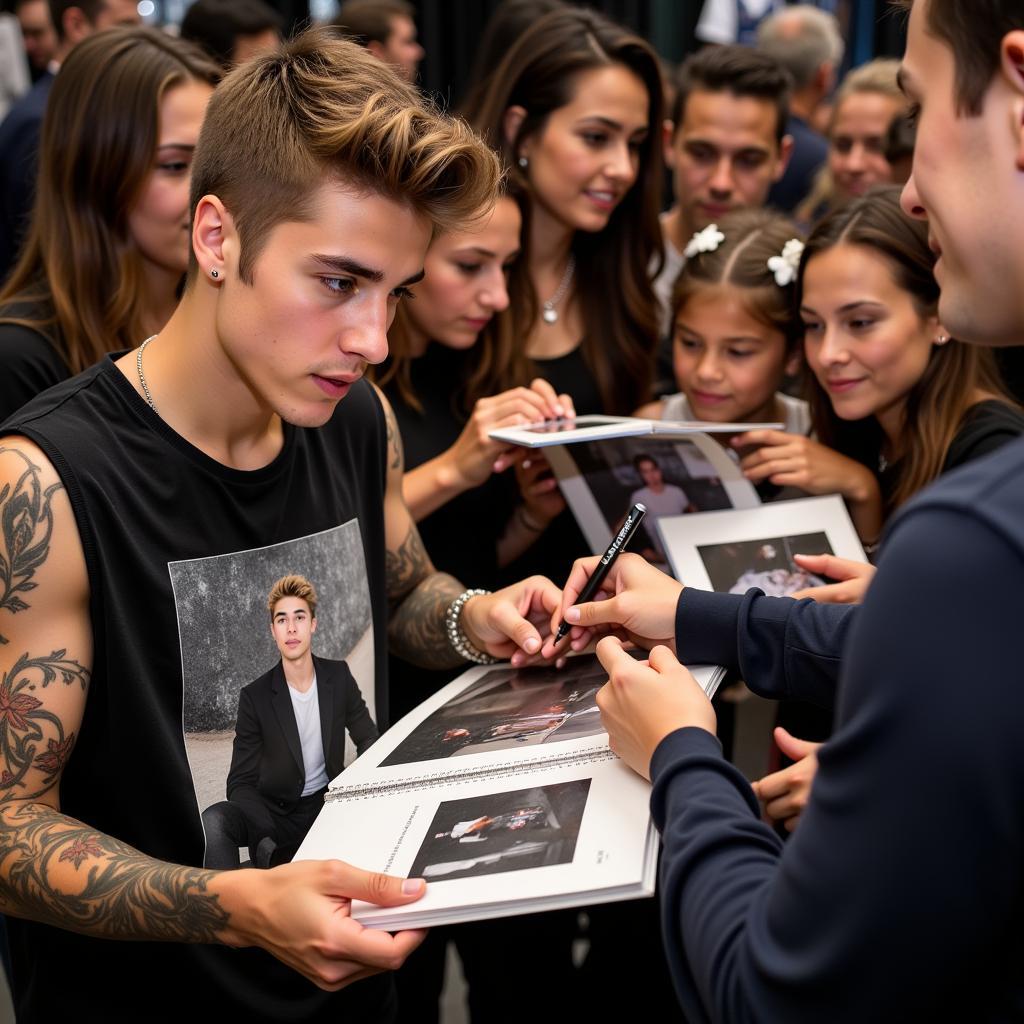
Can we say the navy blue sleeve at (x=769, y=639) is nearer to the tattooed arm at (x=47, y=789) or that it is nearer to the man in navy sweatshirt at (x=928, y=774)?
the man in navy sweatshirt at (x=928, y=774)

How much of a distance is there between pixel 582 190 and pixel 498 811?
1.73 metres

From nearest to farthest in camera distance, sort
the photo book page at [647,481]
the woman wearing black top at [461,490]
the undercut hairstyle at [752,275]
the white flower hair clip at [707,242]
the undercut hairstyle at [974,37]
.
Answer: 1. the undercut hairstyle at [974,37]
2. the photo book page at [647,481]
3. the woman wearing black top at [461,490]
4. the undercut hairstyle at [752,275]
5. the white flower hair clip at [707,242]

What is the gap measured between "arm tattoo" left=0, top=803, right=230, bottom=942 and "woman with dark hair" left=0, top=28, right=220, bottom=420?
1.07 meters

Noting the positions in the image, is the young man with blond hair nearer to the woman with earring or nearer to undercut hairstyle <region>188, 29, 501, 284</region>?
undercut hairstyle <region>188, 29, 501, 284</region>

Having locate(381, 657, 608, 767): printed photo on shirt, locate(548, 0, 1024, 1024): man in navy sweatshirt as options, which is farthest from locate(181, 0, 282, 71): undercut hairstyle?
locate(548, 0, 1024, 1024): man in navy sweatshirt

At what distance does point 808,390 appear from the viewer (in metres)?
2.17

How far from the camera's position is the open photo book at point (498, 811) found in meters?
0.98

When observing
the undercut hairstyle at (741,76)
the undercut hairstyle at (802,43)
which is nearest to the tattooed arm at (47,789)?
the undercut hairstyle at (741,76)

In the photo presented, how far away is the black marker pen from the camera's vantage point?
144 cm

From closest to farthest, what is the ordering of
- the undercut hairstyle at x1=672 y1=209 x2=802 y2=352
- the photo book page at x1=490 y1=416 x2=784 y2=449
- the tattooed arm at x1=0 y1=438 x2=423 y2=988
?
1. the tattooed arm at x1=0 y1=438 x2=423 y2=988
2. the photo book page at x1=490 y1=416 x2=784 y2=449
3. the undercut hairstyle at x1=672 y1=209 x2=802 y2=352

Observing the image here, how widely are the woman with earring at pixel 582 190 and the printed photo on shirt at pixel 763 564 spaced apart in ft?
2.50

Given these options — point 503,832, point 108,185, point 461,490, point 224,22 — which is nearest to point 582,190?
point 461,490

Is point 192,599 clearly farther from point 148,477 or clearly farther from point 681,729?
point 681,729

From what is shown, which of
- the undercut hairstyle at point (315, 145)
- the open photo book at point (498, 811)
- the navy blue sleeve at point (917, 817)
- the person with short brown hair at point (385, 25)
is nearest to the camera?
the navy blue sleeve at point (917, 817)
